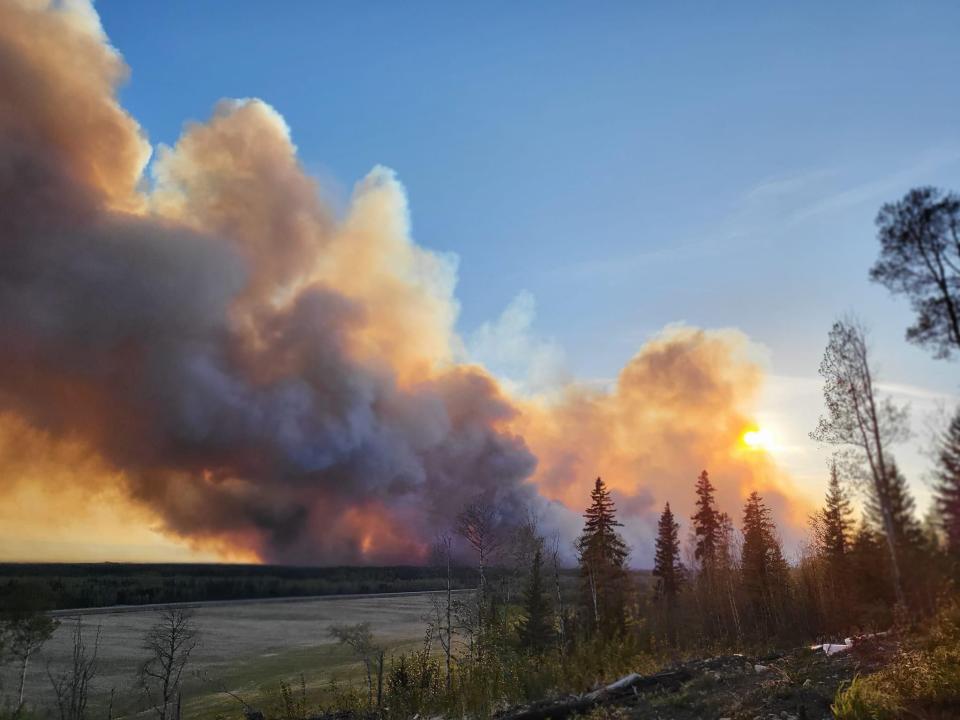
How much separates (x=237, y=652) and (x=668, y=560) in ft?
225

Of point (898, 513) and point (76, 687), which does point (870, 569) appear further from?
point (76, 687)

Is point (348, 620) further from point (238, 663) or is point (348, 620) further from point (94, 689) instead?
point (94, 689)

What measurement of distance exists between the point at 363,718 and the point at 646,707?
1413 cm

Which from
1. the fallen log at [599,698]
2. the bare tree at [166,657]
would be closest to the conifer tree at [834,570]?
the fallen log at [599,698]

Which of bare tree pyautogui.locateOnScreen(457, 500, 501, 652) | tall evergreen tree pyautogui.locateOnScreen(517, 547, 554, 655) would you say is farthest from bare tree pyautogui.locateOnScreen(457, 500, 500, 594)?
tall evergreen tree pyautogui.locateOnScreen(517, 547, 554, 655)

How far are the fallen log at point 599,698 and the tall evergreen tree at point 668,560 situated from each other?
2372 inches

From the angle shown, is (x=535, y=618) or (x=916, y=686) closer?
(x=916, y=686)

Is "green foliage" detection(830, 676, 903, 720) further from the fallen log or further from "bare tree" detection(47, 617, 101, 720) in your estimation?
"bare tree" detection(47, 617, 101, 720)

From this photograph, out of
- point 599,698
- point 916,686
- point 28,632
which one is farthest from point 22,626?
point 916,686

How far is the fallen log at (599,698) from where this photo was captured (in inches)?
769

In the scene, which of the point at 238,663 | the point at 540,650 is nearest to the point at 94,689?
the point at 238,663

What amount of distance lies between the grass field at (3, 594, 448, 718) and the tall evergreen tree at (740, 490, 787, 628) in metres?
38.1

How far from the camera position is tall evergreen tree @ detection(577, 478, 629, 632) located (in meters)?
50.4

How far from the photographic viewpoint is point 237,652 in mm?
96562
